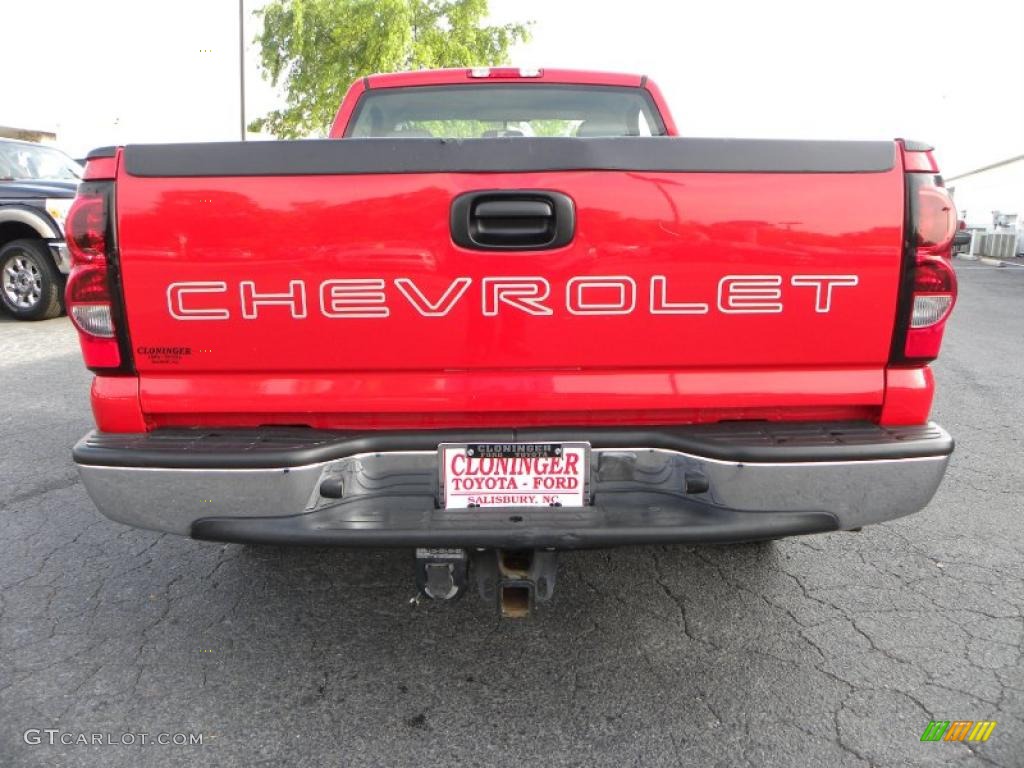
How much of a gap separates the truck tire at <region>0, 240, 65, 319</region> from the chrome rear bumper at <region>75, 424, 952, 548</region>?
25.1 ft

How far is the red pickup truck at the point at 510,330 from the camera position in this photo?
2.09 m

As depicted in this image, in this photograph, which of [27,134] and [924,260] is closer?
[924,260]

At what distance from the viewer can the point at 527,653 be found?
257cm

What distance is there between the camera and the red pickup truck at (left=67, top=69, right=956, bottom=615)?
209 cm

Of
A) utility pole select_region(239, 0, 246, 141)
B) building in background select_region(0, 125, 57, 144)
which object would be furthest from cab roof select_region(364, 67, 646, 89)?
building in background select_region(0, 125, 57, 144)

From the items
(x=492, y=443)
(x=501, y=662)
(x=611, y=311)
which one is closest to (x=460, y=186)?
(x=611, y=311)

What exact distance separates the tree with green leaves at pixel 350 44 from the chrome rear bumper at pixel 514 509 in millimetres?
20441

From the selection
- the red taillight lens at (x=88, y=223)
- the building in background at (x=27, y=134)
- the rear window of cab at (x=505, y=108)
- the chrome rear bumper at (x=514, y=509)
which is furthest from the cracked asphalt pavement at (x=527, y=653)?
the building in background at (x=27, y=134)

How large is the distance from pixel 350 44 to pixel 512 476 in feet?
72.1

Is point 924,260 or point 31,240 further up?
point 924,260

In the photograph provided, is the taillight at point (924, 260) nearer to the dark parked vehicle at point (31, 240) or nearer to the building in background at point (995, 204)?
the dark parked vehicle at point (31, 240)

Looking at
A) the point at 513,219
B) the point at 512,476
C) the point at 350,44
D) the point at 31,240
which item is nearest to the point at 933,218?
the point at 513,219

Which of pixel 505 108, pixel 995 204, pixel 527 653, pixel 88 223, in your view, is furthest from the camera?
pixel 995 204

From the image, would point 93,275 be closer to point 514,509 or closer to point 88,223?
point 88,223
